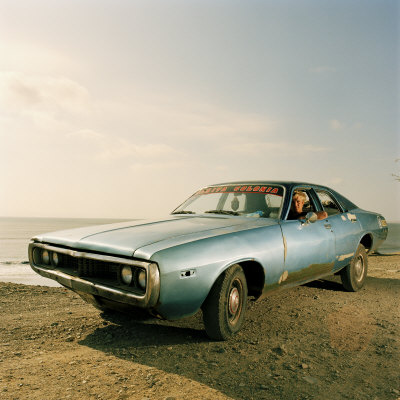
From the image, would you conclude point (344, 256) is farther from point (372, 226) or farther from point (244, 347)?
point (244, 347)

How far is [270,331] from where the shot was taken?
12.1 ft

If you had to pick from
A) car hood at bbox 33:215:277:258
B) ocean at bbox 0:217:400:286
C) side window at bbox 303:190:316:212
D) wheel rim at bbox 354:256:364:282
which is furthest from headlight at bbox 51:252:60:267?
ocean at bbox 0:217:400:286

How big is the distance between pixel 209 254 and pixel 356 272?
3.43 metres

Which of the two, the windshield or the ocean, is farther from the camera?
the ocean

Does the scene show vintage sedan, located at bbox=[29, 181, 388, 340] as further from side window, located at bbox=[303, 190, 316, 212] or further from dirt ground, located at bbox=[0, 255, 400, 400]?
dirt ground, located at bbox=[0, 255, 400, 400]

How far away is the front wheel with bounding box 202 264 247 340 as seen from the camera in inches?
124

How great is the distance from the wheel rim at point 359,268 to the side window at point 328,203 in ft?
2.85

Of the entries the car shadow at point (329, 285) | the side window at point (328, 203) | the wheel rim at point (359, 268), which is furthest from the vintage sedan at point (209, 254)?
the car shadow at point (329, 285)

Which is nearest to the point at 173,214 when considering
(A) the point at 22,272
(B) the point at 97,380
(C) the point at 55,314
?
(C) the point at 55,314

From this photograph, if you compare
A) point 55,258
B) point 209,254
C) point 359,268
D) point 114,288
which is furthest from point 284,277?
point 359,268

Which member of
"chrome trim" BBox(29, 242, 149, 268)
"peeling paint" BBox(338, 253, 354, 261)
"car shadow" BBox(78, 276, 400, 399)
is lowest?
"car shadow" BBox(78, 276, 400, 399)

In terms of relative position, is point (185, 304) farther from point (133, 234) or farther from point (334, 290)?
point (334, 290)

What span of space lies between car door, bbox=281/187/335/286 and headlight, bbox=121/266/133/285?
1676mm

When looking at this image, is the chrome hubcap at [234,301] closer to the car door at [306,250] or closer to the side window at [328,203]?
the car door at [306,250]
